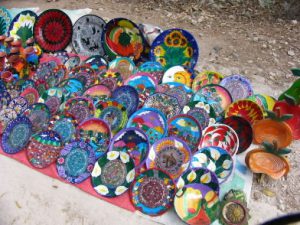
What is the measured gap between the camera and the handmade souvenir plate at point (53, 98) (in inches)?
108

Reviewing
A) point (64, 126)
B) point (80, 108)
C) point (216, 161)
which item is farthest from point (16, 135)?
point (216, 161)

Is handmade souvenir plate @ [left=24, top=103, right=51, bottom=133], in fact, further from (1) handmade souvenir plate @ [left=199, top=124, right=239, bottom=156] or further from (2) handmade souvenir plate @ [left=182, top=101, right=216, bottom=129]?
(1) handmade souvenir plate @ [left=199, top=124, right=239, bottom=156]

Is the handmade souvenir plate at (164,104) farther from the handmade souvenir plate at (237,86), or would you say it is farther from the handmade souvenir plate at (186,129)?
the handmade souvenir plate at (237,86)

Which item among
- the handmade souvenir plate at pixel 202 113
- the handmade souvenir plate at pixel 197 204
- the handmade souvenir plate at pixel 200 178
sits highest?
the handmade souvenir plate at pixel 202 113

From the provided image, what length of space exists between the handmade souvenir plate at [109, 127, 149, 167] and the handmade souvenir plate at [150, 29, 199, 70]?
37.6 inches

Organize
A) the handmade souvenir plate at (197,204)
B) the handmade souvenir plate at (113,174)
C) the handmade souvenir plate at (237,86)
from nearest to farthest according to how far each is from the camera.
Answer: the handmade souvenir plate at (197,204) → the handmade souvenir plate at (113,174) → the handmade souvenir plate at (237,86)

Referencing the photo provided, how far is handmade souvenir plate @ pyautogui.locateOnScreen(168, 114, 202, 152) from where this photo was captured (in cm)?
240

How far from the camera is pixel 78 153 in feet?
7.68

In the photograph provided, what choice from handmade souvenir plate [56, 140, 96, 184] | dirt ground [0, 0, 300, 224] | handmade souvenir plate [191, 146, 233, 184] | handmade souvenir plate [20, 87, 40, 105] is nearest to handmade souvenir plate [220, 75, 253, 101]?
dirt ground [0, 0, 300, 224]

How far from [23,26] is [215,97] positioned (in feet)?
7.09

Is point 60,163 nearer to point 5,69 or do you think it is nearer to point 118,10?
point 5,69

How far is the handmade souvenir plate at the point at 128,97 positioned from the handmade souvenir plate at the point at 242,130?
727 mm

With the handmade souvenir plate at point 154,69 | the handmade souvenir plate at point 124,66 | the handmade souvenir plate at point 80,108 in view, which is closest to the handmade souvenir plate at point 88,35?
the handmade souvenir plate at point 124,66

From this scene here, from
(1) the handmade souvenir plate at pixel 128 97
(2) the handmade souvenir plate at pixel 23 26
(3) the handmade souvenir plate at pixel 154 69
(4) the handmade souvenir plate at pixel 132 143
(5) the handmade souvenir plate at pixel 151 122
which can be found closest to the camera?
(4) the handmade souvenir plate at pixel 132 143
